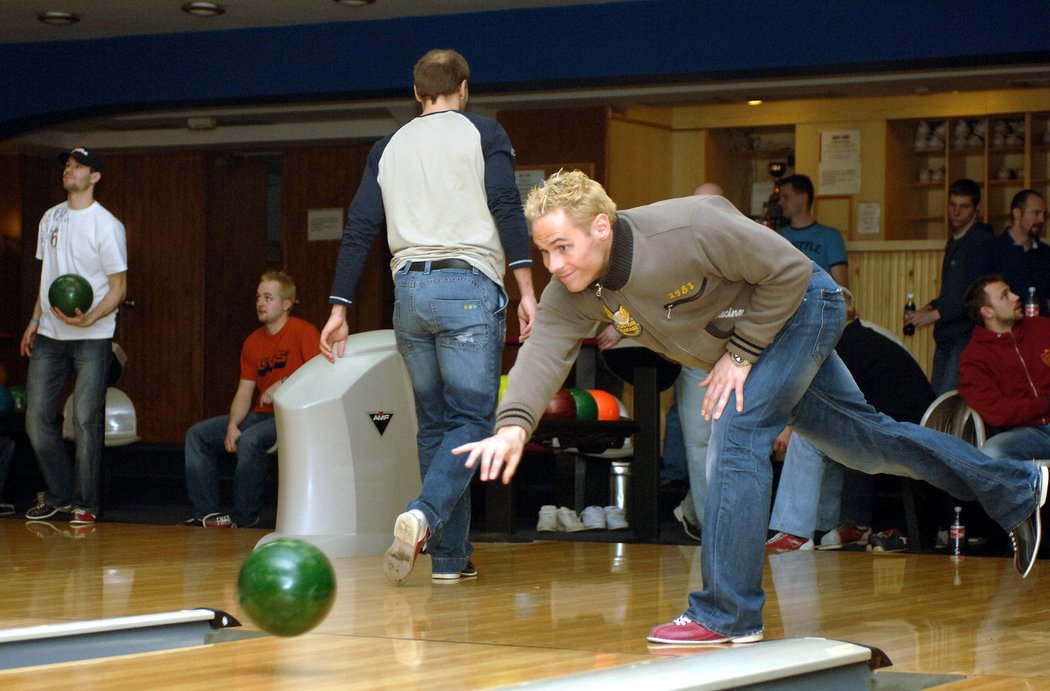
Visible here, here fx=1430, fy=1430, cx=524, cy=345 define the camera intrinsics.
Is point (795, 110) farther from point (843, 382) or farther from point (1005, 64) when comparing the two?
point (843, 382)

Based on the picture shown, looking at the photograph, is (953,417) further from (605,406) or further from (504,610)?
(504,610)

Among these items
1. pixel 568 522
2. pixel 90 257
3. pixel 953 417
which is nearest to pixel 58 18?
pixel 90 257

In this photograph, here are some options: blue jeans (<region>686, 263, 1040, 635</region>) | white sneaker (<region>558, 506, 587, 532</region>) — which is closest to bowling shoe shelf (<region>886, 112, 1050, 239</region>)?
white sneaker (<region>558, 506, 587, 532</region>)

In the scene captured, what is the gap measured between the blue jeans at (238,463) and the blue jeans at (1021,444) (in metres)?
2.45

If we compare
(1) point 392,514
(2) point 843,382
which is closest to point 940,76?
(1) point 392,514

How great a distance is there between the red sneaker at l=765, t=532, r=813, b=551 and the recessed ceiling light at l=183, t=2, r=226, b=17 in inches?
131

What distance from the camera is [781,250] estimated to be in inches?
98.2

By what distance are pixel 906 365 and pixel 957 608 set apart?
5.83 feet

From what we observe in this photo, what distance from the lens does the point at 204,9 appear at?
20.1 ft

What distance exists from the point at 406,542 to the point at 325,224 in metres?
5.88

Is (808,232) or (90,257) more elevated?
(808,232)

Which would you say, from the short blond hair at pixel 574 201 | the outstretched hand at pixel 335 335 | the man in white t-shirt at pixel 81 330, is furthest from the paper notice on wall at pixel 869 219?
the short blond hair at pixel 574 201

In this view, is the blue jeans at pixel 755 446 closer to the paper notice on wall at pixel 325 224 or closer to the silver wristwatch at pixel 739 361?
the silver wristwatch at pixel 739 361

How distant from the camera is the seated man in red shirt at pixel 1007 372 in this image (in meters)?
4.44
